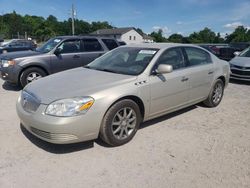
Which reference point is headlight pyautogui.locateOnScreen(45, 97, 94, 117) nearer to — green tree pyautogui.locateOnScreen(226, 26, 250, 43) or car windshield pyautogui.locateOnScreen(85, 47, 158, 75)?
car windshield pyautogui.locateOnScreen(85, 47, 158, 75)

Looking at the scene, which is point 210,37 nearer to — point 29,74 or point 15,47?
point 15,47

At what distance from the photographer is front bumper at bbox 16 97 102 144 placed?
302 cm

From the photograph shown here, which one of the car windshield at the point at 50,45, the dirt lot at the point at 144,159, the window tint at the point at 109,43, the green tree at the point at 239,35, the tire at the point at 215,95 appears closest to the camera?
the dirt lot at the point at 144,159

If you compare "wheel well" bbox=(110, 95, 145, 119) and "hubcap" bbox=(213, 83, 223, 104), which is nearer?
"wheel well" bbox=(110, 95, 145, 119)

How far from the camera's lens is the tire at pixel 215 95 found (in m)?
5.36

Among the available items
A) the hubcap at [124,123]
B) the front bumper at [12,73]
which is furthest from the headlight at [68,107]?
the front bumper at [12,73]

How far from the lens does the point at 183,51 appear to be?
4.64m

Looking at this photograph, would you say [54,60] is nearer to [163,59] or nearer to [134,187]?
[163,59]

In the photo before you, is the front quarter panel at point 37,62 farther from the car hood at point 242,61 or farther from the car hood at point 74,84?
the car hood at point 242,61

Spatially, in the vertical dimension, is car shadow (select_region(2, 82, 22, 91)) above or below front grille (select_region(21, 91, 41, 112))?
below

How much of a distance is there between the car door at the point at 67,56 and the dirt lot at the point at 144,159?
10.0 ft

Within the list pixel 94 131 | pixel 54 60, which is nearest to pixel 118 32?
pixel 54 60

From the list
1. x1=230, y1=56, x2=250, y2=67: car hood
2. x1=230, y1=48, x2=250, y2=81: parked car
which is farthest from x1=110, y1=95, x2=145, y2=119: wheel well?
x1=230, y1=56, x2=250, y2=67: car hood

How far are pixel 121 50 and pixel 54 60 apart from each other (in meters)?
3.22
